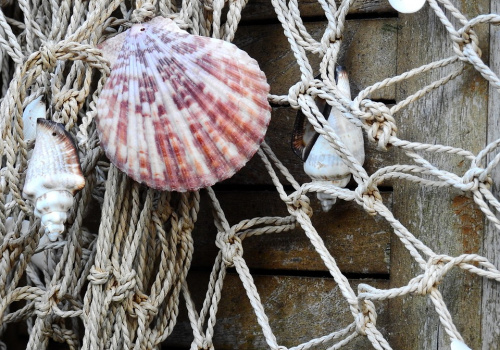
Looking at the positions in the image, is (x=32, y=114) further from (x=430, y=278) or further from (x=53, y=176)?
(x=430, y=278)

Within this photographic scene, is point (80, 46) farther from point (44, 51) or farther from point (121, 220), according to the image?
point (121, 220)

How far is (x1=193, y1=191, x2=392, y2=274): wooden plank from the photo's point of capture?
102 centimetres

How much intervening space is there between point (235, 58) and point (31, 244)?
1.29 feet

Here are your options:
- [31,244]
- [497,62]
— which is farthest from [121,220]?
[497,62]

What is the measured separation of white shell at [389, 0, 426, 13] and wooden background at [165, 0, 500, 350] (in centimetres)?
7

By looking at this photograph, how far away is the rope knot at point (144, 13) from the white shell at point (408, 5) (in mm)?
340

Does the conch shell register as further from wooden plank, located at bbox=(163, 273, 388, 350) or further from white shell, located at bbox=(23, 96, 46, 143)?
white shell, located at bbox=(23, 96, 46, 143)

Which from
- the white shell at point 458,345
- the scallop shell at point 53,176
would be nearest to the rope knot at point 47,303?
the scallop shell at point 53,176

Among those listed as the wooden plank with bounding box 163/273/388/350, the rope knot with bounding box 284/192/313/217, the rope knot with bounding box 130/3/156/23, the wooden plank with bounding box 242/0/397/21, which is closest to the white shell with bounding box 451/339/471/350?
the wooden plank with bounding box 163/273/388/350

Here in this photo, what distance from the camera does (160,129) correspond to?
3.02ft

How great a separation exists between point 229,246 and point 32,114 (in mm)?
363

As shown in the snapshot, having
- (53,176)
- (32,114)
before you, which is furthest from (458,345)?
(32,114)

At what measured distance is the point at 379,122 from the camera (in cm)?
90

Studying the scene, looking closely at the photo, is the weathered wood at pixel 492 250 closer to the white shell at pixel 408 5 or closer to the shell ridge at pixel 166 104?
the white shell at pixel 408 5
